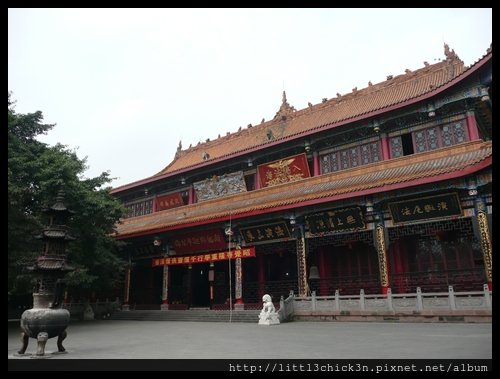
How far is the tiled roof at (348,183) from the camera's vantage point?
38.8ft

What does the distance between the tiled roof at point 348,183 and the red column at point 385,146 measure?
0.37m

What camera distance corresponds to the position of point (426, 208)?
40.3 ft

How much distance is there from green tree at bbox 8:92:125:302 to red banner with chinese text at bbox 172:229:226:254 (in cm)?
315

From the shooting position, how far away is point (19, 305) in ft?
63.5

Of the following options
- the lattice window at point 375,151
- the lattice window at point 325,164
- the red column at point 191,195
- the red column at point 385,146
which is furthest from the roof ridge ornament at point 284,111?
the red column at point 385,146

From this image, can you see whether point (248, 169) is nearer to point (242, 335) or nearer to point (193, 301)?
point (193, 301)

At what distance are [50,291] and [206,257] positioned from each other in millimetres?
9513

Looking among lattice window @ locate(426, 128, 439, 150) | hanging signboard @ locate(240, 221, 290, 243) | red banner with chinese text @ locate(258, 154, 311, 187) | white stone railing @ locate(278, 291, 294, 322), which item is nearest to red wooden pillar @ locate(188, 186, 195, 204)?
red banner with chinese text @ locate(258, 154, 311, 187)

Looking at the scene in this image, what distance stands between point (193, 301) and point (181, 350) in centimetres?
1242

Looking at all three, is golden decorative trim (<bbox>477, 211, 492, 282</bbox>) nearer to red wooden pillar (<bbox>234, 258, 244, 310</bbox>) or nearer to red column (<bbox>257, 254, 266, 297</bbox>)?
red column (<bbox>257, 254, 266, 297</bbox>)

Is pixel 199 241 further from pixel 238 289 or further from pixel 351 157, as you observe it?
pixel 351 157

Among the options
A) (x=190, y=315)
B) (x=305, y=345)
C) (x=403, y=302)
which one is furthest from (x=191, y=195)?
(x=305, y=345)

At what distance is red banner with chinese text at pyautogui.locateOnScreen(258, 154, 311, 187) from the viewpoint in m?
16.4

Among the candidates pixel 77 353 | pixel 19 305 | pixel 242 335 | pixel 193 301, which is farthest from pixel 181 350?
pixel 19 305
